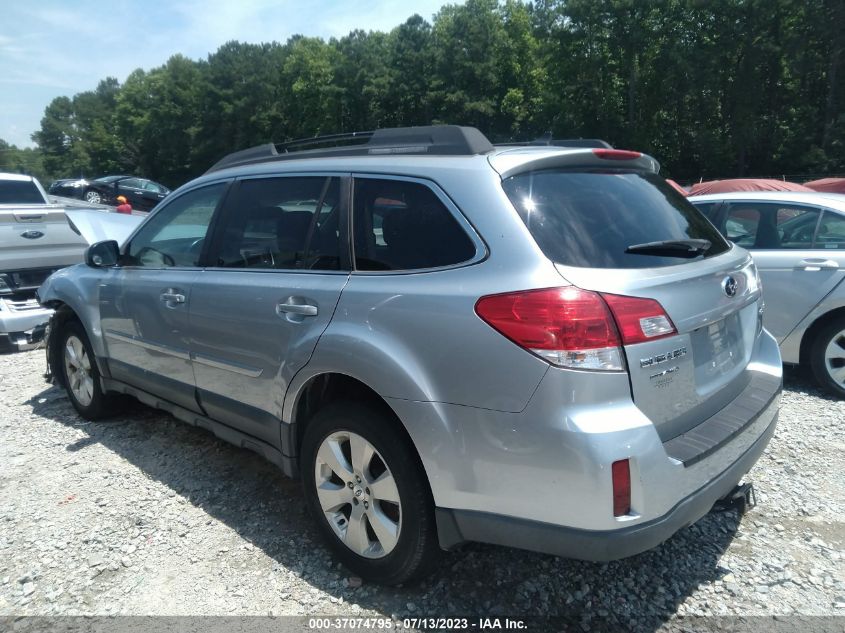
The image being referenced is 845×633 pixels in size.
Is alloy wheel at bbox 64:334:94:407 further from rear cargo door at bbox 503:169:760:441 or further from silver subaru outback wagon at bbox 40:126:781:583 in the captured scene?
rear cargo door at bbox 503:169:760:441

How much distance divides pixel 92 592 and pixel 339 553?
1.14 metres

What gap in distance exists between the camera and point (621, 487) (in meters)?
2.11

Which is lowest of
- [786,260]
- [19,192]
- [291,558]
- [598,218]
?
[291,558]

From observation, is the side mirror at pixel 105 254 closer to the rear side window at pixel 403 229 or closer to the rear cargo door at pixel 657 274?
the rear side window at pixel 403 229

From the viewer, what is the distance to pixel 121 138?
7406 centimetres

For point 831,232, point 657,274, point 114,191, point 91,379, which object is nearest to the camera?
point 657,274

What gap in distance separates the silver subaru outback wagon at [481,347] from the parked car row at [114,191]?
23.1 meters

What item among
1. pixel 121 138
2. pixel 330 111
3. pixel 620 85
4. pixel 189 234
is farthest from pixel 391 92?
pixel 189 234

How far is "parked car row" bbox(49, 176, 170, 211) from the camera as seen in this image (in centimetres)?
2431

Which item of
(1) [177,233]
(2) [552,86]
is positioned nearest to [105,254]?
(1) [177,233]

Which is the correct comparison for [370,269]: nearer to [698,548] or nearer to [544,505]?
[544,505]

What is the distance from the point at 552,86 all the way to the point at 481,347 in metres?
44.9

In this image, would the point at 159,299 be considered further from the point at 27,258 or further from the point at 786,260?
the point at 786,260

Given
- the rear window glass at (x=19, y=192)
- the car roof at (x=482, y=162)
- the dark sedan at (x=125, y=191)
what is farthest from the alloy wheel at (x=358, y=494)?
the dark sedan at (x=125, y=191)
